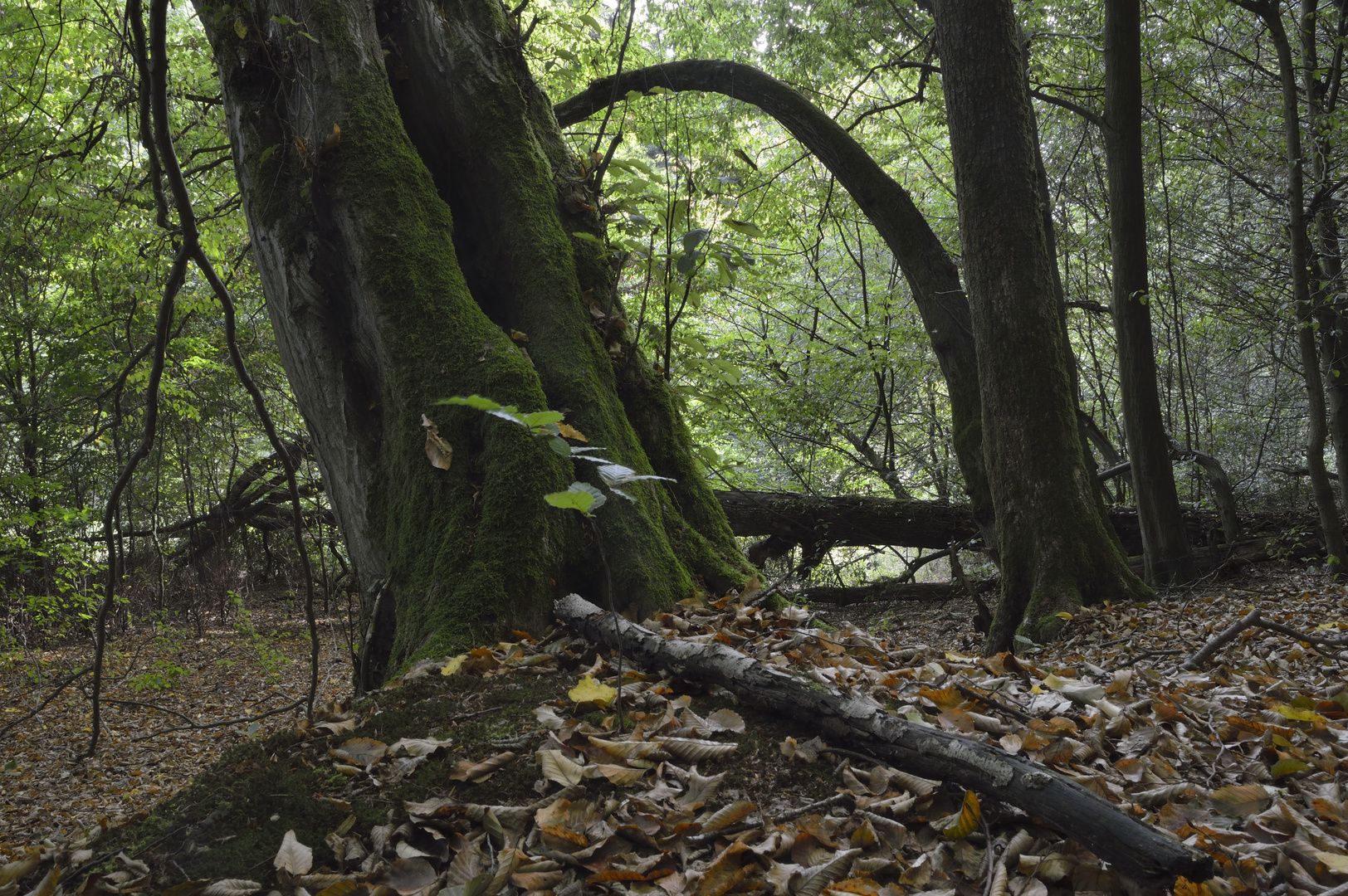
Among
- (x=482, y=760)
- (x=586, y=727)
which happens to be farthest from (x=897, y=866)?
(x=482, y=760)

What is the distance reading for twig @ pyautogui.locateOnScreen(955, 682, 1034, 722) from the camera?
213 cm

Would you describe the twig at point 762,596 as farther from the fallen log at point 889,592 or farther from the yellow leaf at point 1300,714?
the fallen log at point 889,592

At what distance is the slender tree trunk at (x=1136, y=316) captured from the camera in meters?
5.07

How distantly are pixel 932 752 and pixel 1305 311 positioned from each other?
A: 5.96 metres

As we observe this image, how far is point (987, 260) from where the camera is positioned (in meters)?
4.43

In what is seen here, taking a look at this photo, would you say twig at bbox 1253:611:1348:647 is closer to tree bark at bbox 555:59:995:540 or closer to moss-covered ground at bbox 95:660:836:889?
moss-covered ground at bbox 95:660:836:889

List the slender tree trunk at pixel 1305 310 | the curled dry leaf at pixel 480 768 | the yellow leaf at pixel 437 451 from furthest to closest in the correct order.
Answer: the slender tree trunk at pixel 1305 310
the yellow leaf at pixel 437 451
the curled dry leaf at pixel 480 768

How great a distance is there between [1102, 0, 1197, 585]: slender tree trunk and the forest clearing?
1.1 inches

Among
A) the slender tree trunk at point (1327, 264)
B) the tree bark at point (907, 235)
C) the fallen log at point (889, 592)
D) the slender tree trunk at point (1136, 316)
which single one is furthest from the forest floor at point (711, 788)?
the fallen log at point (889, 592)

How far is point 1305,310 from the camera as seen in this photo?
5.65 metres

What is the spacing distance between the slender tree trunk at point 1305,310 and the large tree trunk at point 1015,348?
2.29m

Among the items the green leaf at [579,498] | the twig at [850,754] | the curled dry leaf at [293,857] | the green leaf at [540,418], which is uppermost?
the green leaf at [540,418]

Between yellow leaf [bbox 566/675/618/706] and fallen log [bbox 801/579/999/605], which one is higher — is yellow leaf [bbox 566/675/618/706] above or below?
above

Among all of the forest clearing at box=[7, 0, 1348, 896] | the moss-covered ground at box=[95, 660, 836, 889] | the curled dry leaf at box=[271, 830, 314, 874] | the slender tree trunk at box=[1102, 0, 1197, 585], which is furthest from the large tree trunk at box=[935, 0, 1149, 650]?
the curled dry leaf at box=[271, 830, 314, 874]
